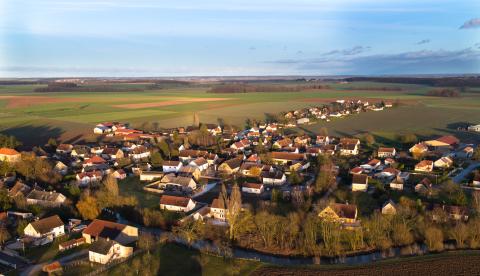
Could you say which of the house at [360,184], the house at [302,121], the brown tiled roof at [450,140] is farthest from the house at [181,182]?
the house at [302,121]

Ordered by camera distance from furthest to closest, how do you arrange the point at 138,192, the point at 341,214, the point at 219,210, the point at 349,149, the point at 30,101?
the point at 30,101
the point at 349,149
the point at 138,192
the point at 219,210
the point at 341,214

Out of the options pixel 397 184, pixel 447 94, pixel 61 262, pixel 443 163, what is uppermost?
pixel 447 94

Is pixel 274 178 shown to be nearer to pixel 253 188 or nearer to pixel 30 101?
pixel 253 188

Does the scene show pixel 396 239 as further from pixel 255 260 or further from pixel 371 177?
pixel 371 177

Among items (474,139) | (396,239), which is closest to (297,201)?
(396,239)

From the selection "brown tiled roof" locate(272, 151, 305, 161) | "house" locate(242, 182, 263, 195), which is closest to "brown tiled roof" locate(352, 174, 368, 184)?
"house" locate(242, 182, 263, 195)

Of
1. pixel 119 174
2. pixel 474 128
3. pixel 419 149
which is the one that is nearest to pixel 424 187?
pixel 419 149

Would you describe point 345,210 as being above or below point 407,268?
above
